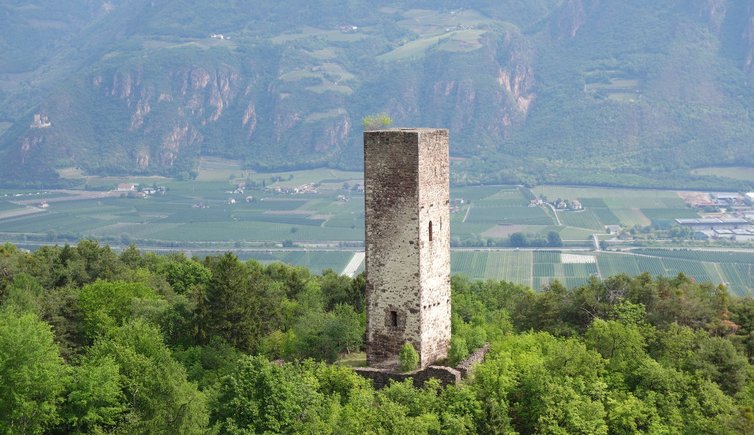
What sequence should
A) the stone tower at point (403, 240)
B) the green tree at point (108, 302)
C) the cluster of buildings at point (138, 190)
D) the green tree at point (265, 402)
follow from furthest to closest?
1. the cluster of buildings at point (138, 190)
2. the green tree at point (108, 302)
3. the stone tower at point (403, 240)
4. the green tree at point (265, 402)

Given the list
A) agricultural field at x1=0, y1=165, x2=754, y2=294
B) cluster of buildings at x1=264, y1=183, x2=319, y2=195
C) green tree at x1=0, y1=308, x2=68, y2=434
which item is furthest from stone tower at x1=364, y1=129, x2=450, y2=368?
cluster of buildings at x1=264, y1=183, x2=319, y2=195

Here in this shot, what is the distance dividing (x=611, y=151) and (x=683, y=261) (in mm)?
66799

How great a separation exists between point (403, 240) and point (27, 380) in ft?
33.6

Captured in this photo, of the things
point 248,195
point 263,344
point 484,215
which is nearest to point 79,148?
point 248,195

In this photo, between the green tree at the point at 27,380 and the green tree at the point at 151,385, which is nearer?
the green tree at the point at 151,385

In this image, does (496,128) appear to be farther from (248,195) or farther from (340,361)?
(340,361)

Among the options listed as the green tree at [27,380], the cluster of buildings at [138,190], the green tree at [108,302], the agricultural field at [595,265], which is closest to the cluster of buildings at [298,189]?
the cluster of buildings at [138,190]

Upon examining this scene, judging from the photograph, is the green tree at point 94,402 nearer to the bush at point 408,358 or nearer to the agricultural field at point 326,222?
the bush at point 408,358

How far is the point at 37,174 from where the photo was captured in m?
186

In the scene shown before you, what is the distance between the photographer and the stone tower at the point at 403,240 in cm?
3122

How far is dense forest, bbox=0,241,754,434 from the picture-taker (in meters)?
29.5

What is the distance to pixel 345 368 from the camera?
31703mm

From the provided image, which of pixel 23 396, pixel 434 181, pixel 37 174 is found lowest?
pixel 23 396

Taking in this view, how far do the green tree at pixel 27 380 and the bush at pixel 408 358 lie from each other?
8.85 m
